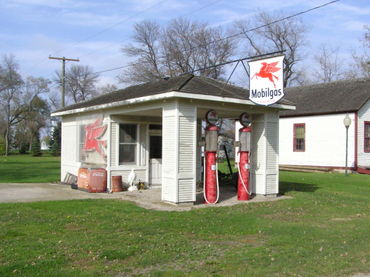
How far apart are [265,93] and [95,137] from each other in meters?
6.70

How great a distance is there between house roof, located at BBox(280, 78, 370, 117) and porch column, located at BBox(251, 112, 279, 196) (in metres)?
12.4

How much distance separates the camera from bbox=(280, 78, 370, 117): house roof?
25.0 metres

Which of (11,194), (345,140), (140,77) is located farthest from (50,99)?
(11,194)

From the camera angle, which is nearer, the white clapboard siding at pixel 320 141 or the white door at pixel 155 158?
the white door at pixel 155 158

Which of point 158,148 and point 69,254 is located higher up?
point 158,148

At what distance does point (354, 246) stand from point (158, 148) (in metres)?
9.47

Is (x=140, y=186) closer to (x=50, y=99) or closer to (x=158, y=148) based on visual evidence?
(x=158, y=148)

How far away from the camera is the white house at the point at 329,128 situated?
24.6 m

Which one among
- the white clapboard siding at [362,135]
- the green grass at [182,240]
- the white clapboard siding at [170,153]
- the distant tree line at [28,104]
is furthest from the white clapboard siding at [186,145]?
the distant tree line at [28,104]

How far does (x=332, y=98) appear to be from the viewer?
26828 mm

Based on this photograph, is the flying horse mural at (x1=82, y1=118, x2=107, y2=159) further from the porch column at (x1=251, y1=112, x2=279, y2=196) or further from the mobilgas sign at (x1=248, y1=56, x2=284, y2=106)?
the mobilgas sign at (x1=248, y1=56, x2=284, y2=106)

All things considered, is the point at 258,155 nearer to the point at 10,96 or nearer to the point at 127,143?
the point at 127,143

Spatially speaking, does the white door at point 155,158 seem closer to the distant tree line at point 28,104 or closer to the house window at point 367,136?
the house window at point 367,136

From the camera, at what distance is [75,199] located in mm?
12461
